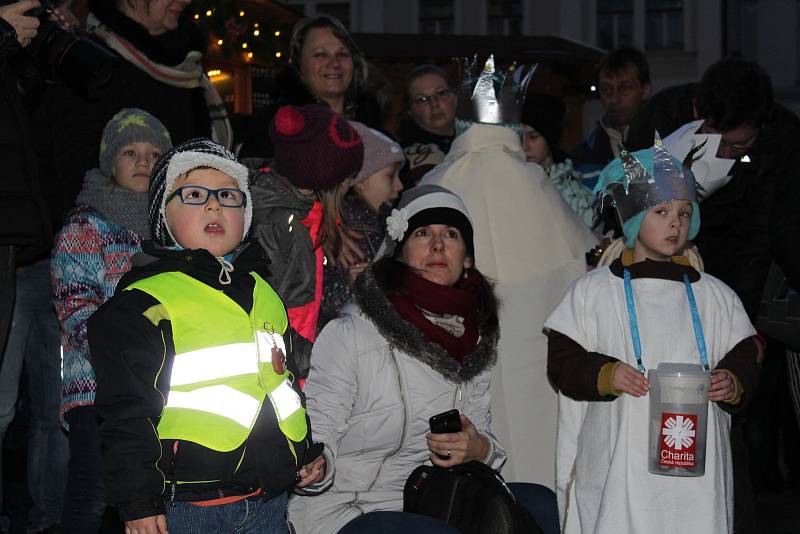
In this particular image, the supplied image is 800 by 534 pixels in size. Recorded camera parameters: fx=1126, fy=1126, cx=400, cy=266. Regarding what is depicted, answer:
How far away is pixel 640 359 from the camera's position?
11.8ft

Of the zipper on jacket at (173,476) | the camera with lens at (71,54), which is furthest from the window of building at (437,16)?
the zipper on jacket at (173,476)

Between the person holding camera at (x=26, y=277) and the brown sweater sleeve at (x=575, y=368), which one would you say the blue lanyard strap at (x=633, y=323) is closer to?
the brown sweater sleeve at (x=575, y=368)

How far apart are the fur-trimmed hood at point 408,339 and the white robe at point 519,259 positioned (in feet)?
1.90

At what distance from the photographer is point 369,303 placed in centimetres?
368

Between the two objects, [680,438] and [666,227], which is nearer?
[680,438]

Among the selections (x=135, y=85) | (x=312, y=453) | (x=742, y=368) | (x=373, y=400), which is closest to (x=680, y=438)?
(x=742, y=368)

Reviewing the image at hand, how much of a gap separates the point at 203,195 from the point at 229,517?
86cm

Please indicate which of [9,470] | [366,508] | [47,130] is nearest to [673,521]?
[366,508]

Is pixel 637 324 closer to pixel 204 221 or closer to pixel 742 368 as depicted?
pixel 742 368

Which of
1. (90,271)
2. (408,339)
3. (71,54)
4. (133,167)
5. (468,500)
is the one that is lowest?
(468,500)

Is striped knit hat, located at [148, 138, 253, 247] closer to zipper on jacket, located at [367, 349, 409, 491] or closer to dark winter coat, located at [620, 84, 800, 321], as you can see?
zipper on jacket, located at [367, 349, 409, 491]

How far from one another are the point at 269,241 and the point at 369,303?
572 millimetres

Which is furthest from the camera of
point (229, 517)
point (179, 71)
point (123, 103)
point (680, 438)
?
point (179, 71)

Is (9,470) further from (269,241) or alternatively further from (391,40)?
(391,40)
